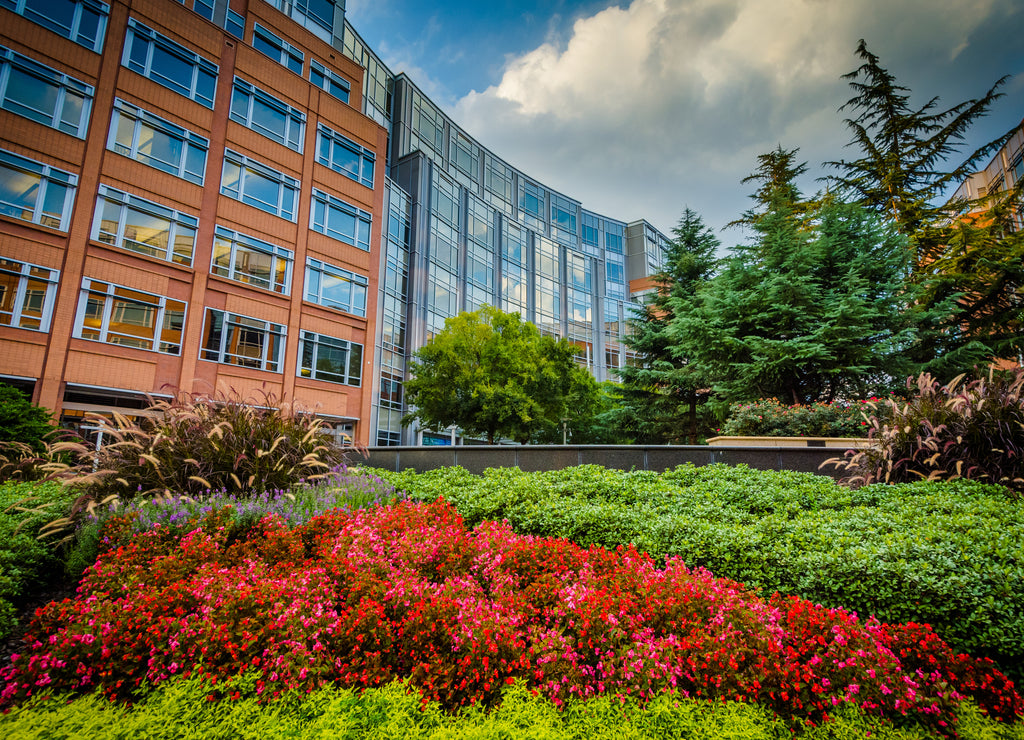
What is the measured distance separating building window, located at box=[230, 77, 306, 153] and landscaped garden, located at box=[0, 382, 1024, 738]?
2001 centimetres

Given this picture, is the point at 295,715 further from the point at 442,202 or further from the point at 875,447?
the point at 442,202

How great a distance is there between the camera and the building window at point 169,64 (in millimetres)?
17156

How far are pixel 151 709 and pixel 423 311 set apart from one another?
27.9m

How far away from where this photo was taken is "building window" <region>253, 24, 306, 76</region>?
827 inches

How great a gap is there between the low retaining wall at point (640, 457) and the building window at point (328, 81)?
2164 cm

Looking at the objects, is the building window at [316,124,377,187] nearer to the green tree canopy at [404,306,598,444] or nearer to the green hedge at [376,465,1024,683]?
the green tree canopy at [404,306,598,444]

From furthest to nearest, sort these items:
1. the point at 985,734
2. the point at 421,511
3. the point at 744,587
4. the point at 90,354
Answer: the point at 90,354 → the point at 421,511 → the point at 744,587 → the point at 985,734

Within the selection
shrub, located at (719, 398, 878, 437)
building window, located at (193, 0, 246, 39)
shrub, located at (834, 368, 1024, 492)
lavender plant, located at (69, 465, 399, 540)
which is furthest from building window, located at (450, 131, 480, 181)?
shrub, located at (834, 368, 1024, 492)

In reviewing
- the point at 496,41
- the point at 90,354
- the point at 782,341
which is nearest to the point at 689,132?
the point at 496,41

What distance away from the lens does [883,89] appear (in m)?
17.3

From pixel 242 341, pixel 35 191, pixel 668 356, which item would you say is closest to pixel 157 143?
pixel 35 191

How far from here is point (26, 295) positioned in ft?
47.5

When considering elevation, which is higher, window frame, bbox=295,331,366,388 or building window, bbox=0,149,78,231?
building window, bbox=0,149,78,231

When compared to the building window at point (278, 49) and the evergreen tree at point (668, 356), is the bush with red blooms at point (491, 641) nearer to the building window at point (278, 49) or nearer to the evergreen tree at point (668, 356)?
the evergreen tree at point (668, 356)
